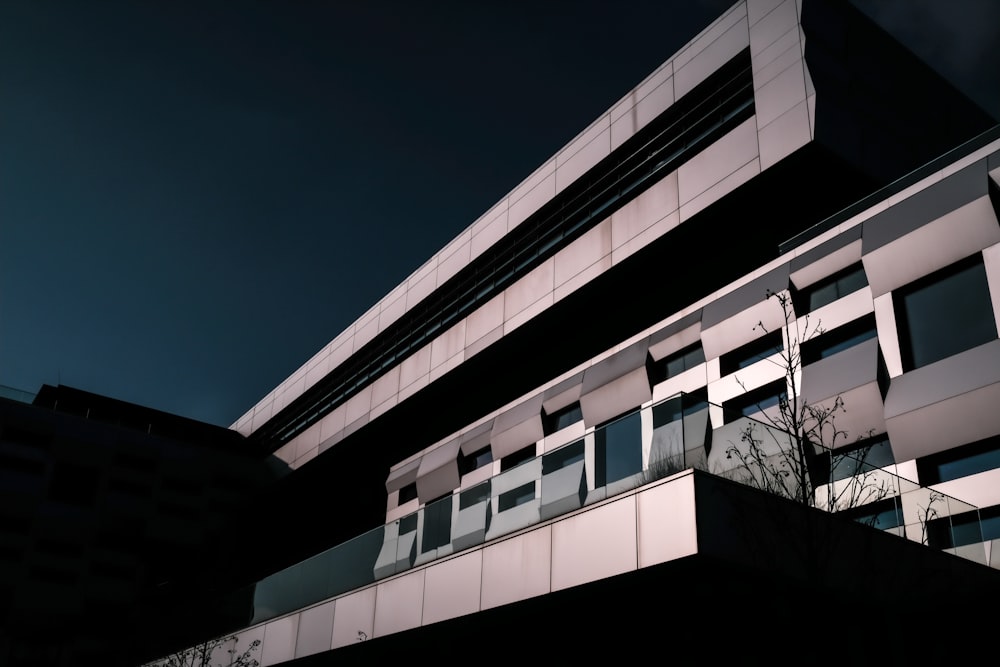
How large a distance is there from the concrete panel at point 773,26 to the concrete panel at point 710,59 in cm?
26

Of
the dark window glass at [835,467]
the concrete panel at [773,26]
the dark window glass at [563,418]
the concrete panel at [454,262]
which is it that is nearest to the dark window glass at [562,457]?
the dark window glass at [835,467]

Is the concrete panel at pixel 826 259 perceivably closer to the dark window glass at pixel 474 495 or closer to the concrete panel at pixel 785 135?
the concrete panel at pixel 785 135

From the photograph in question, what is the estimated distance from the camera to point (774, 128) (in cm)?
1859

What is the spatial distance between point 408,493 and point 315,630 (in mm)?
13784

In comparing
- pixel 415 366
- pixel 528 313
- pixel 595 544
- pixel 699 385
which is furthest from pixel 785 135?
pixel 415 366

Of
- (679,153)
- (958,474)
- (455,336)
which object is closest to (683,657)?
(958,474)

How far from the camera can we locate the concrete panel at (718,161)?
19.1 metres

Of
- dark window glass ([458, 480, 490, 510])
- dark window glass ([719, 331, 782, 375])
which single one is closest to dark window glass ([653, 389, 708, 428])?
dark window glass ([458, 480, 490, 510])

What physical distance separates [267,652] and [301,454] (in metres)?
18.3

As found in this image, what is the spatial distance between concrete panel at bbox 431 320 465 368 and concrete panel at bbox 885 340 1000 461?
45.0 ft

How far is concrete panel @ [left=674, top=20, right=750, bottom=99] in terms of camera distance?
20484 mm

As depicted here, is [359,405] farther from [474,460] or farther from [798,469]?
[798,469]

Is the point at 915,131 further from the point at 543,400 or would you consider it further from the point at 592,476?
the point at 592,476

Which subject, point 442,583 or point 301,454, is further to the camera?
point 301,454
